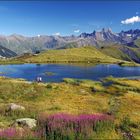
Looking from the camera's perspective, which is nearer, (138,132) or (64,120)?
(64,120)

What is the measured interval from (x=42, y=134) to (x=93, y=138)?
2.88m

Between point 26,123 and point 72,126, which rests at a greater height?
point 72,126

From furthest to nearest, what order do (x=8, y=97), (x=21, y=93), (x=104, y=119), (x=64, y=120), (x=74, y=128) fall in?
(x=21, y=93) < (x=8, y=97) < (x=104, y=119) < (x=64, y=120) < (x=74, y=128)

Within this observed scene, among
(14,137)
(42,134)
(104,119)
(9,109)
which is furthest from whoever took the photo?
(9,109)

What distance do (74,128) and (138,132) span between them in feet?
18.6

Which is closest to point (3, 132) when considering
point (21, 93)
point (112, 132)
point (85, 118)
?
point (85, 118)

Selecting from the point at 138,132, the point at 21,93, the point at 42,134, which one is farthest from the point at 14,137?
the point at 21,93

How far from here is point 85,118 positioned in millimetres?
18828

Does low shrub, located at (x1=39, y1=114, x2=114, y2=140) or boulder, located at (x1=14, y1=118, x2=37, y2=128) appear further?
boulder, located at (x1=14, y1=118, x2=37, y2=128)

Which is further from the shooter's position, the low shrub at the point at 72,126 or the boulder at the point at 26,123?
the boulder at the point at 26,123

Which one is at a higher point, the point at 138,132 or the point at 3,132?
the point at 3,132

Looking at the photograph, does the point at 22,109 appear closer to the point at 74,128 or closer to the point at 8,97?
the point at 74,128

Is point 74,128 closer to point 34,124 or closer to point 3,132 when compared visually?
point 34,124

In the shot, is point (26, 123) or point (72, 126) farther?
point (26, 123)
